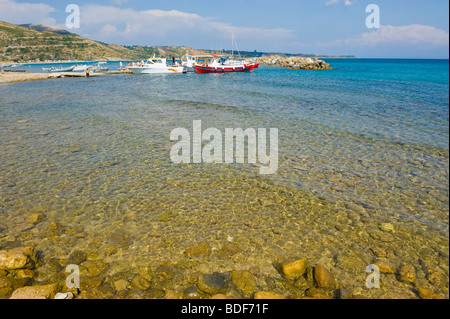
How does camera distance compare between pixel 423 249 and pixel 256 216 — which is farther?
pixel 256 216

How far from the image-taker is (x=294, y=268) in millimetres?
5297

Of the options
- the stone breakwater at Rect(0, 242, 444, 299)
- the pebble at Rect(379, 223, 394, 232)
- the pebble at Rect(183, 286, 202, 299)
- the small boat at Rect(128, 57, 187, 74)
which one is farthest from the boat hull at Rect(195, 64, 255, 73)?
the pebble at Rect(183, 286, 202, 299)

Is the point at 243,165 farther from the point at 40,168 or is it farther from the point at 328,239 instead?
the point at 40,168

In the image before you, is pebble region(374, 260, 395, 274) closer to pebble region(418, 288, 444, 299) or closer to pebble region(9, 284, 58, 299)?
pebble region(418, 288, 444, 299)

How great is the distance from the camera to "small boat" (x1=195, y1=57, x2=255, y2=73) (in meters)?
75.4

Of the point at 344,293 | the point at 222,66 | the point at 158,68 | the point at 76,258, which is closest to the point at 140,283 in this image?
the point at 76,258

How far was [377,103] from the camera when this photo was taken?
85.2 feet

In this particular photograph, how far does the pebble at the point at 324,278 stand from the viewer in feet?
16.3

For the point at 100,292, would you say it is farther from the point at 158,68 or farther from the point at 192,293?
the point at 158,68

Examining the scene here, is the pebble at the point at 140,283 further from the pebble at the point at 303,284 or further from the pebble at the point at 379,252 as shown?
the pebble at the point at 379,252

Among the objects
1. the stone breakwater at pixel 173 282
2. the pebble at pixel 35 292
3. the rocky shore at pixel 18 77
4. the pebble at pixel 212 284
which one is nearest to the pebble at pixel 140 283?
the stone breakwater at pixel 173 282

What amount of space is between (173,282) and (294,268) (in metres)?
2.50
